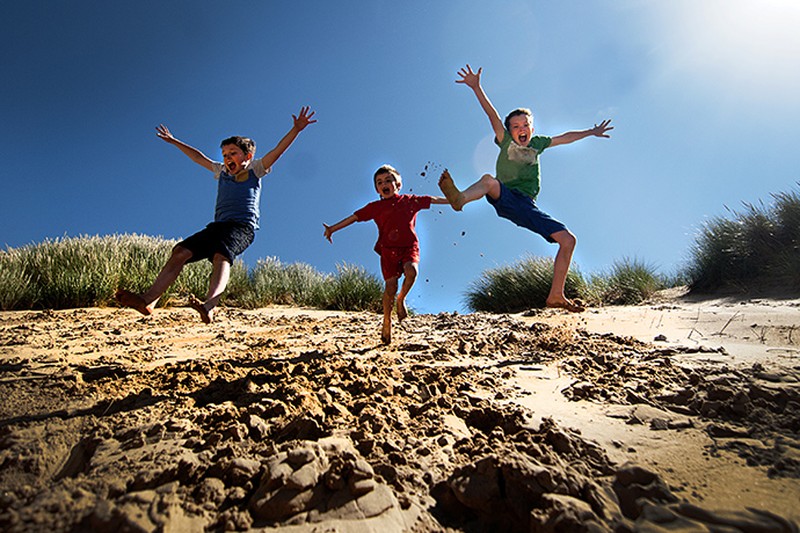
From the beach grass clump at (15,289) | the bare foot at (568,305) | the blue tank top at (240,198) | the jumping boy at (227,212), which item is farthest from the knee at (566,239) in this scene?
the beach grass clump at (15,289)

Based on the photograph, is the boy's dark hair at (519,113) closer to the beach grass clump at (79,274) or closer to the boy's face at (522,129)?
the boy's face at (522,129)

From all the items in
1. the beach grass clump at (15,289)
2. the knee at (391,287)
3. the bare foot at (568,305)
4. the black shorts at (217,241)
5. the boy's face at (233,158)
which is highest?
the beach grass clump at (15,289)

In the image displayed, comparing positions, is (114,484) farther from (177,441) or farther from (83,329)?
(83,329)

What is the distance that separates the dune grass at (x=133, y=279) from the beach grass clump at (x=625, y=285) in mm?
4909

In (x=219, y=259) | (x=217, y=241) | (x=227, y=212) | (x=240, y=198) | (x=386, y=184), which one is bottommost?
(x=219, y=259)

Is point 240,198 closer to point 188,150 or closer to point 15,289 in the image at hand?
point 188,150

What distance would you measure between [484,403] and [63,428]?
6.18 ft

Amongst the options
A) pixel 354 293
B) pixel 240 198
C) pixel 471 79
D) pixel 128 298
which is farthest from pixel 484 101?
pixel 354 293

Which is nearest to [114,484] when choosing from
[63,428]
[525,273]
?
[63,428]

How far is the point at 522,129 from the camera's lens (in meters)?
4.56

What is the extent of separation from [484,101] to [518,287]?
6900 mm

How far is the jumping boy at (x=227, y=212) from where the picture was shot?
3.75 m

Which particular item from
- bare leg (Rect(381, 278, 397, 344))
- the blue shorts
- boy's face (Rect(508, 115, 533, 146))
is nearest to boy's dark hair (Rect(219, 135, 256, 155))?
bare leg (Rect(381, 278, 397, 344))

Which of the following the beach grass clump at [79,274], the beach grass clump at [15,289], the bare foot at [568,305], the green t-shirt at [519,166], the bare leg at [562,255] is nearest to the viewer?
the bare foot at [568,305]
